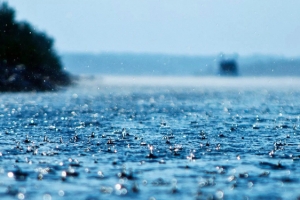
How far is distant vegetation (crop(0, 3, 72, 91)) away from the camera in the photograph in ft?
419

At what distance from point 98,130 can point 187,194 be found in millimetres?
23175

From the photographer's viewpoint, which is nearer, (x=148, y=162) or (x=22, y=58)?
(x=148, y=162)

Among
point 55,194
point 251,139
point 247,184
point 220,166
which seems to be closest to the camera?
point 55,194

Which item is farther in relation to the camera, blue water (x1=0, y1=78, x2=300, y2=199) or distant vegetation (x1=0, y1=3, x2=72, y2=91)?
distant vegetation (x1=0, y1=3, x2=72, y2=91)

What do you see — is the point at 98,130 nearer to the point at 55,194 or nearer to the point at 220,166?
the point at 220,166

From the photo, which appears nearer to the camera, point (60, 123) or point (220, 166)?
point (220, 166)

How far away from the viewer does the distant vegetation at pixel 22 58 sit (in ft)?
419

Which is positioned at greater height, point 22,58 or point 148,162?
point 22,58

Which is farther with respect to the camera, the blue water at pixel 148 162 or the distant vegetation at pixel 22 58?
the distant vegetation at pixel 22 58

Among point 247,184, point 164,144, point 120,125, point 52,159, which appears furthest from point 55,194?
point 120,125

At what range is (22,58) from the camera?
136 m

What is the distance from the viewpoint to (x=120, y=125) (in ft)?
164

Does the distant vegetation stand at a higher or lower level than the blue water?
higher

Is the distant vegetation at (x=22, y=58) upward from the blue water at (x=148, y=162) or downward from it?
upward
